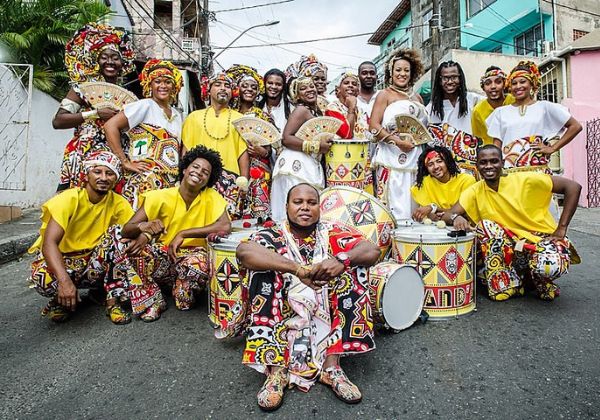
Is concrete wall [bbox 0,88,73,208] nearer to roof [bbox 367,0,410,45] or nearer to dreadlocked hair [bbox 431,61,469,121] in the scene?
dreadlocked hair [bbox 431,61,469,121]

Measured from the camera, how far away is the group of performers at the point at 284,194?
7.59ft

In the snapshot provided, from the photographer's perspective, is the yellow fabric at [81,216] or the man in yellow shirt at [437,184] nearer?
the yellow fabric at [81,216]

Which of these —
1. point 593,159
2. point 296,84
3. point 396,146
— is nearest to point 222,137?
point 296,84

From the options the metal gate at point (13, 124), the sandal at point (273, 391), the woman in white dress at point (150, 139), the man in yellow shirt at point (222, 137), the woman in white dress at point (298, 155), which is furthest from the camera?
the metal gate at point (13, 124)

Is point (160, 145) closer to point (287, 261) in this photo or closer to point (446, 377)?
point (287, 261)

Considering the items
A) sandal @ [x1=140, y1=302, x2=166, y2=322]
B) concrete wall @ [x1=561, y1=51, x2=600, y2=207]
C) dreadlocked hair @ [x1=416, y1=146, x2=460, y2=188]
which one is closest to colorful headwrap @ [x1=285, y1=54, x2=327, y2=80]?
dreadlocked hair @ [x1=416, y1=146, x2=460, y2=188]

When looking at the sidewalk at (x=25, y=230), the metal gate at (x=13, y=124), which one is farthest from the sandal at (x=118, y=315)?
the metal gate at (x=13, y=124)

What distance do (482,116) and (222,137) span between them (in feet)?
9.11

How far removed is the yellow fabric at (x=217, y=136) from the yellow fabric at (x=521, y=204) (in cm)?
221

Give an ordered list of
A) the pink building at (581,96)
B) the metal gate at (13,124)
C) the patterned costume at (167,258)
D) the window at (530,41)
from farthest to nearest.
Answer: the window at (530,41), the pink building at (581,96), the metal gate at (13,124), the patterned costume at (167,258)

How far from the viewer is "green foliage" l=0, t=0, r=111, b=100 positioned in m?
8.74

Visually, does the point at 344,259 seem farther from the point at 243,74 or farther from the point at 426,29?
the point at 426,29

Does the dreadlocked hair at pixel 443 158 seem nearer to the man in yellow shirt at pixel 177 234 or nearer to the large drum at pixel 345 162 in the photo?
the large drum at pixel 345 162

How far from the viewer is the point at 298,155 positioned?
3959mm
